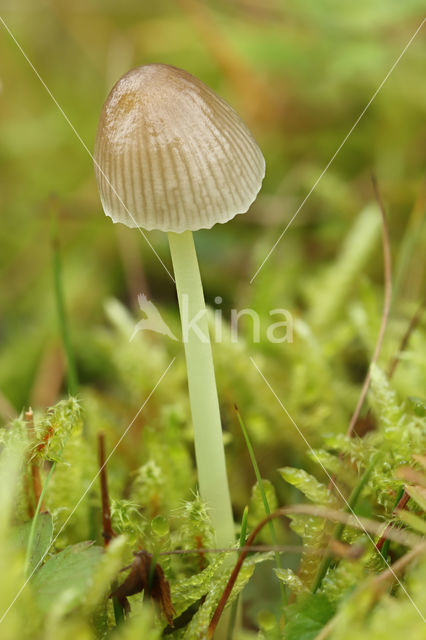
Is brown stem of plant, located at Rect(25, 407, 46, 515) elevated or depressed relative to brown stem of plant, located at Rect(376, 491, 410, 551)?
elevated

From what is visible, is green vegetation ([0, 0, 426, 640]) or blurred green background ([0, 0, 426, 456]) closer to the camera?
green vegetation ([0, 0, 426, 640])

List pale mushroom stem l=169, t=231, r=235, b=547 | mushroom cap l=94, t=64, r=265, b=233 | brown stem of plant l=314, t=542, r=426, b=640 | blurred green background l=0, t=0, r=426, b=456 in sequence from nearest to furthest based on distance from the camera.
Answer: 1. brown stem of plant l=314, t=542, r=426, b=640
2. mushroom cap l=94, t=64, r=265, b=233
3. pale mushroom stem l=169, t=231, r=235, b=547
4. blurred green background l=0, t=0, r=426, b=456

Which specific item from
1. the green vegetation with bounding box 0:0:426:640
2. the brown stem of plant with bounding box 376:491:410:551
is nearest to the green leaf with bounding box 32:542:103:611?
the green vegetation with bounding box 0:0:426:640

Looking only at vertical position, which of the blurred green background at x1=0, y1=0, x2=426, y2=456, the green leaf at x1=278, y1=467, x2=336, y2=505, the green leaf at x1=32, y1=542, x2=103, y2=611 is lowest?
the green leaf at x1=278, y1=467, x2=336, y2=505

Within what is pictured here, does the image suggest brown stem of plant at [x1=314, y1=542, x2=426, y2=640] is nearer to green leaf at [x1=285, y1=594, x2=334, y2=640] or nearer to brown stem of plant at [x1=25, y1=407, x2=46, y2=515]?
green leaf at [x1=285, y1=594, x2=334, y2=640]

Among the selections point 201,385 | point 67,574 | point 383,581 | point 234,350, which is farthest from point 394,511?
point 234,350

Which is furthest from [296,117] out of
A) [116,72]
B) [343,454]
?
[343,454]
